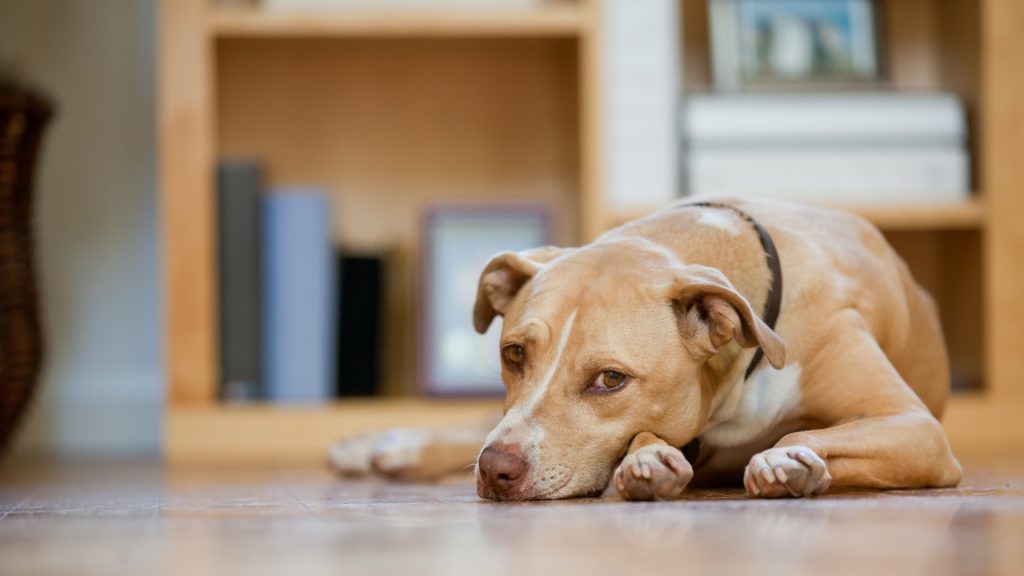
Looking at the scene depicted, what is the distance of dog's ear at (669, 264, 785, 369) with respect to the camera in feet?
4.54

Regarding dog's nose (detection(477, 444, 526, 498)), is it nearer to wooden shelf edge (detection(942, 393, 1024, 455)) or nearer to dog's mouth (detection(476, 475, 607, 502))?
dog's mouth (detection(476, 475, 607, 502))

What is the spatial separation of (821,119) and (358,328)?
3.39ft

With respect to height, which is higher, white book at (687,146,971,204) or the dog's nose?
white book at (687,146,971,204)

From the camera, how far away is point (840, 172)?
2.71m

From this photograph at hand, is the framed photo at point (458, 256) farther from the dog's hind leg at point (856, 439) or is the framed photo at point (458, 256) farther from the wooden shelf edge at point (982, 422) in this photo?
the dog's hind leg at point (856, 439)

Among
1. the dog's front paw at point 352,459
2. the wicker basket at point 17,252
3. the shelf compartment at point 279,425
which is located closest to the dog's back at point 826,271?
the dog's front paw at point 352,459

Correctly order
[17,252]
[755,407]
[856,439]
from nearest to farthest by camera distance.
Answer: [856,439] → [755,407] → [17,252]

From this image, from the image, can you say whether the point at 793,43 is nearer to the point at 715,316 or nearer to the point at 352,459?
the point at 352,459

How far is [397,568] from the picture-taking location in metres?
0.88

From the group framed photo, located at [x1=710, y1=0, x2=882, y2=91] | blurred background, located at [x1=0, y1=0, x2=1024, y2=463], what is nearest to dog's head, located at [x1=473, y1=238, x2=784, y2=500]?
blurred background, located at [x1=0, y1=0, x2=1024, y2=463]

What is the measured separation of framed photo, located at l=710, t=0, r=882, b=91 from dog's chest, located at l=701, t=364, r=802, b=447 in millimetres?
1386

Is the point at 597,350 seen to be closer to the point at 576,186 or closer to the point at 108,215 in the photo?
the point at 576,186

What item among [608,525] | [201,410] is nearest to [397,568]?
[608,525]

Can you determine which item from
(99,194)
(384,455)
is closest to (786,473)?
(384,455)
